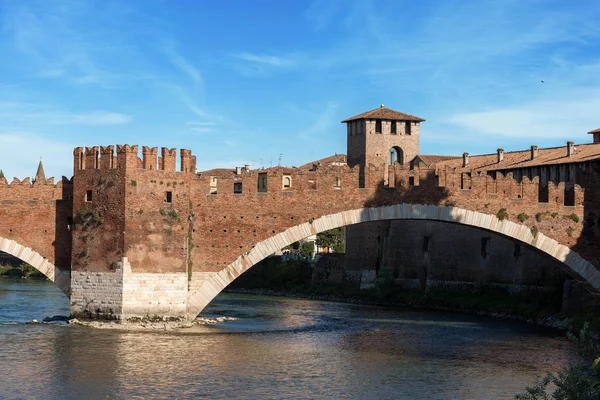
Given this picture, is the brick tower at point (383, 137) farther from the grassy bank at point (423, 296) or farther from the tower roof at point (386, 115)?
the grassy bank at point (423, 296)

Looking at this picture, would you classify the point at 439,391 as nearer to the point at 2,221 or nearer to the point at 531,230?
the point at 531,230

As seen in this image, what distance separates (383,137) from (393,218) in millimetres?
26108

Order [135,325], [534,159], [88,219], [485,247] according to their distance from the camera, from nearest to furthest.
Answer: [135,325]
[88,219]
[485,247]
[534,159]

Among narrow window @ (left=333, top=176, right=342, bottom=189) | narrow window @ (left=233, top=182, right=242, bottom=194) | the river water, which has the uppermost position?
narrow window @ (left=333, top=176, right=342, bottom=189)

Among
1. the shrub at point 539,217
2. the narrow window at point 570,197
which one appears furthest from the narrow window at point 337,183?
the narrow window at point 570,197

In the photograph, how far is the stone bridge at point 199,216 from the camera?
23.7m

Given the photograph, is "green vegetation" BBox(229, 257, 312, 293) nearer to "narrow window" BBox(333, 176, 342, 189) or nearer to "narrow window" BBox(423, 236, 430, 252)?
"narrow window" BBox(423, 236, 430, 252)

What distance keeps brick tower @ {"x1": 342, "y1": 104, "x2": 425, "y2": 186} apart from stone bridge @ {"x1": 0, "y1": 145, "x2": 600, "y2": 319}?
957 inches

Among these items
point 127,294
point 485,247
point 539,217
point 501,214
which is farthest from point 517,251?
point 127,294

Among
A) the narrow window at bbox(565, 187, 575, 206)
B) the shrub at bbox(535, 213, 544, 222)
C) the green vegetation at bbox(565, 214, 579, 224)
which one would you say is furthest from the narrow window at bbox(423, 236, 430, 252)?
the shrub at bbox(535, 213, 544, 222)

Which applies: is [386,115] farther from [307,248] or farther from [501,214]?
[501,214]

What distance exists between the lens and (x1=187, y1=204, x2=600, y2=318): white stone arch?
24750mm

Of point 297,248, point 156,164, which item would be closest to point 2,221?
point 156,164

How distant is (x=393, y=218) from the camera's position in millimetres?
26047
